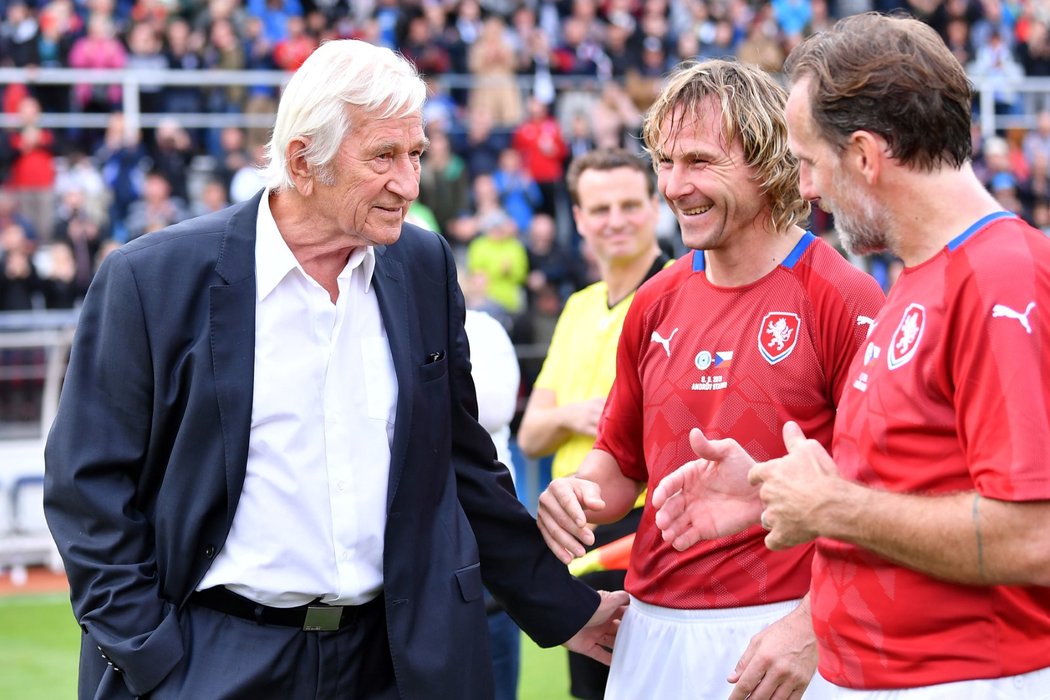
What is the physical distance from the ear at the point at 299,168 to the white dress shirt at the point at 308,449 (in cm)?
12

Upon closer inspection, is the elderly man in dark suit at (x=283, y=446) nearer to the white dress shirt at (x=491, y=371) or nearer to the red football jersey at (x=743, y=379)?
the red football jersey at (x=743, y=379)

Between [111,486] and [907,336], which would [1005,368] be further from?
[111,486]

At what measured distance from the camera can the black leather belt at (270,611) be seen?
304 centimetres

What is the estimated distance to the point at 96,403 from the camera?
297cm

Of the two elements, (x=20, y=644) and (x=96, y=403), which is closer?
(x=96, y=403)

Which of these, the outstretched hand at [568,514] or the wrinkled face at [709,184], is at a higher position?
the wrinkled face at [709,184]

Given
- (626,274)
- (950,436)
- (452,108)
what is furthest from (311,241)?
(452,108)

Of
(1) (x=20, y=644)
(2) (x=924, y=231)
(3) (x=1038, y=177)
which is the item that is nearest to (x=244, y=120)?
(1) (x=20, y=644)

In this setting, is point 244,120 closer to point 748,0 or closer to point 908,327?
point 748,0

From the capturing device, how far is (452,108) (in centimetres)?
1546

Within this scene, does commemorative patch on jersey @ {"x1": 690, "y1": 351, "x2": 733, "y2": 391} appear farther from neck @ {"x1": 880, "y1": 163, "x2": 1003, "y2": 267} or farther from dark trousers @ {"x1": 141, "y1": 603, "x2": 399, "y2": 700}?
dark trousers @ {"x1": 141, "y1": 603, "x2": 399, "y2": 700}

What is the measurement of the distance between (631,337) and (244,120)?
440 inches

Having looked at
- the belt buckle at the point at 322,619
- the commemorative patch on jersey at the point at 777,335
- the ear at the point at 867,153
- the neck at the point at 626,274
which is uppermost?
the ear at the point at 867,153

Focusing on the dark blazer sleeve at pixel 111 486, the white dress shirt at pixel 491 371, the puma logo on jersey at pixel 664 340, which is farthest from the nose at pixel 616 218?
the dark blazer sleeve at pixel 111 486
